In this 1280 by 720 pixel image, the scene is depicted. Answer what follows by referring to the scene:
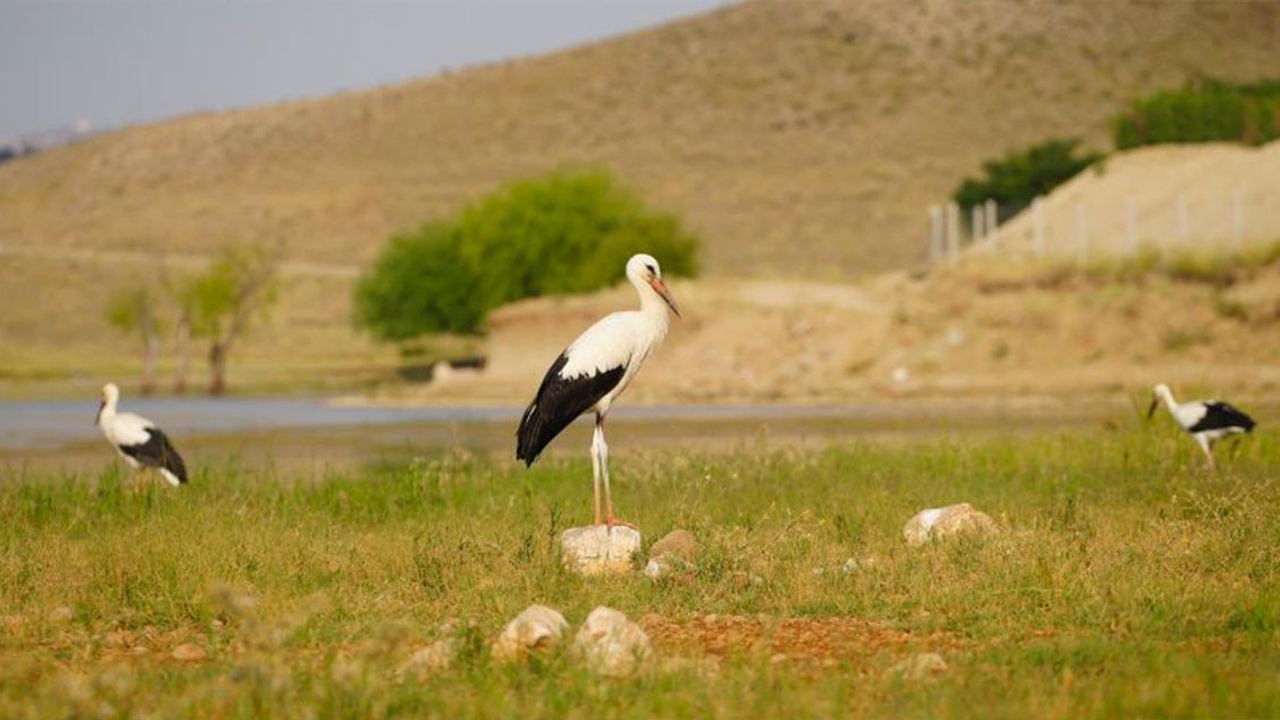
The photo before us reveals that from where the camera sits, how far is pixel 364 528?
1438cm

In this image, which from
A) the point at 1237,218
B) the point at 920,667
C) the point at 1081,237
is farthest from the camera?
the point at 1081,237

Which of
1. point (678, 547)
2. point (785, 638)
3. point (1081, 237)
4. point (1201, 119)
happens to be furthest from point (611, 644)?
point (1201, 119)

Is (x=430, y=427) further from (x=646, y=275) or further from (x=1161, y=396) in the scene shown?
(x=646, y=275)

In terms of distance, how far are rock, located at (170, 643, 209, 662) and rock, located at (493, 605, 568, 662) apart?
4.91 ft

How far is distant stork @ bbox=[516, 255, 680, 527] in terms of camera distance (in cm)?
1265

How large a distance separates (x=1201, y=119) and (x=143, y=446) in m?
58.4

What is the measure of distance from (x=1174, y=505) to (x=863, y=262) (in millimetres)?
74015

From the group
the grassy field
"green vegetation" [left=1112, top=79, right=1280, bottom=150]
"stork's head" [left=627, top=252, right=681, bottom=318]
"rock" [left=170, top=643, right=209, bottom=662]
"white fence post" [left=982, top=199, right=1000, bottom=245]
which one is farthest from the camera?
"green vegetation" [left=1112, top=79, right=1280, bottom=150]

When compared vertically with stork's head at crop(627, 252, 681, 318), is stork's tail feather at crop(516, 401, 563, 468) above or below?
below

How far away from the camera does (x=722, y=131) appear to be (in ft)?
372

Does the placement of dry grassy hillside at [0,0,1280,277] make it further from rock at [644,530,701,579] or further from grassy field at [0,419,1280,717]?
rock at [644,530,701,579]

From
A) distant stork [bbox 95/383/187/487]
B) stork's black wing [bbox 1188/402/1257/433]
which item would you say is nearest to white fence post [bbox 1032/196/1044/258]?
stork's black wing [bbox 1188/402/1257/433]

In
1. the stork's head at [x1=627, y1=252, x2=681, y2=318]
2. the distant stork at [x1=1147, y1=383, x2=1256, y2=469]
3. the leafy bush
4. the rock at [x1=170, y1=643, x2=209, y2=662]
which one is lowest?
the rock at [x1=170, y1=643, x2=209, y2=662]

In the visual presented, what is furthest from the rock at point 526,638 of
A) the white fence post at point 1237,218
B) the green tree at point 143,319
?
the green tree at point 143,319
